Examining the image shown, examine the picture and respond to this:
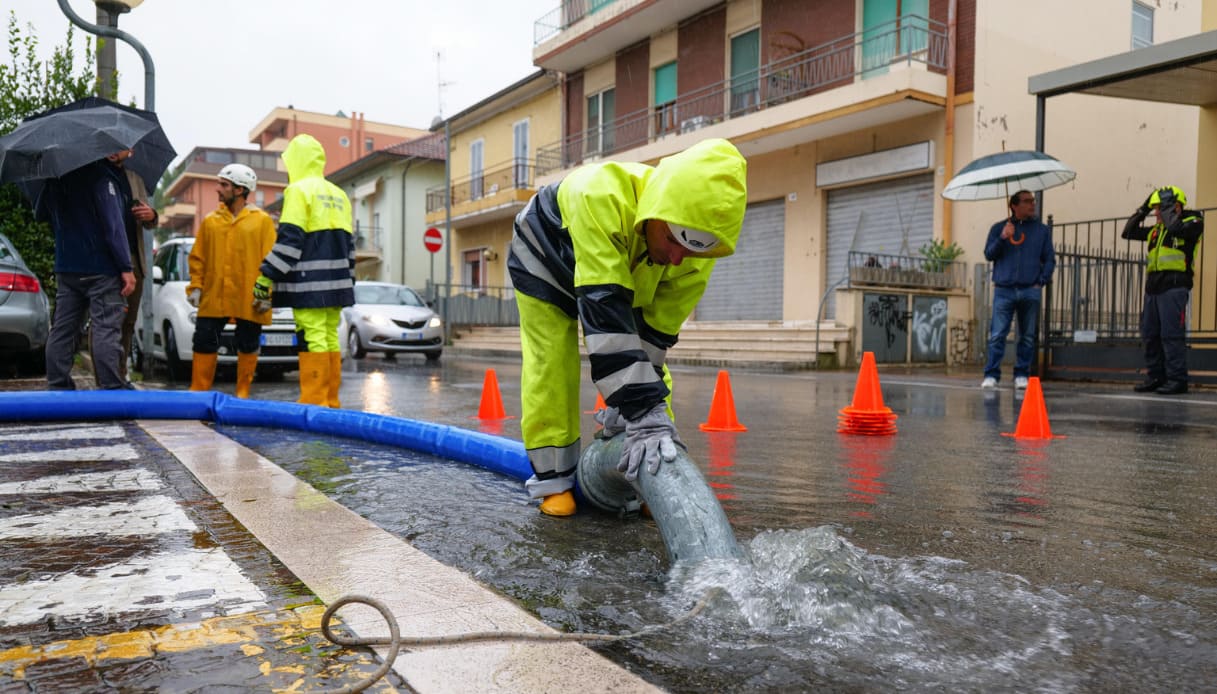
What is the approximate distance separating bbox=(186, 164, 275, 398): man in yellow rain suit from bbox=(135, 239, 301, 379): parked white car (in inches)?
68.0

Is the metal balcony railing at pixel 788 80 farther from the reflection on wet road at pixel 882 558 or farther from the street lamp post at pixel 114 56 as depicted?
the reflection on wet road at pixel 882 558

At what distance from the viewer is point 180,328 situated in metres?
8.80

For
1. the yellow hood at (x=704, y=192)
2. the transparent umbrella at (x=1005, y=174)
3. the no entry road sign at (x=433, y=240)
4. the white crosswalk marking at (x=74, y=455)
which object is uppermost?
the no entry road sign at (x=433, y=240)

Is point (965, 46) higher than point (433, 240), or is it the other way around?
point (965, 46)

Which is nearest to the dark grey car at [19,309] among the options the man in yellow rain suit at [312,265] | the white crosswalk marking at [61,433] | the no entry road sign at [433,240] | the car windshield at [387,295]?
the white crosswalk marking at [61,433]

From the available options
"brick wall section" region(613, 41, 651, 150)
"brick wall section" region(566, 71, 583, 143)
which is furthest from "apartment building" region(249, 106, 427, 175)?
"brick wall section" region(613, 41, 651, 150)

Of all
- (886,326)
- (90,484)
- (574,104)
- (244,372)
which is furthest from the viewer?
(574,104)

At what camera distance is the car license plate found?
362 inches

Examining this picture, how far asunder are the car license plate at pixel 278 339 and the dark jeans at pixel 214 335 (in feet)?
7.28

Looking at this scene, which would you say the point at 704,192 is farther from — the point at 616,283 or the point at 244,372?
the point at 244,372

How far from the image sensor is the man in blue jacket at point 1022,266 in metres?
8.65

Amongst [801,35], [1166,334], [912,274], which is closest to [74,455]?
[1166,334]

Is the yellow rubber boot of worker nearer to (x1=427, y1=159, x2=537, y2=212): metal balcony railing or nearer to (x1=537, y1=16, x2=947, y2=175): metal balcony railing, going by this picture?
(x1=537, y1=16, x2=947, y2=175): metal balcony railing

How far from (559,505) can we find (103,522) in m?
1.49
